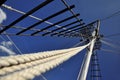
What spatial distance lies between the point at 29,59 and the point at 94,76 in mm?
16896

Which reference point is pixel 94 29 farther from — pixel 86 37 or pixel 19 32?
pixel 19 32

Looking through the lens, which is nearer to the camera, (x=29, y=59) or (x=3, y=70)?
(x=3, y=70)

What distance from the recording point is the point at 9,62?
12.6 ft

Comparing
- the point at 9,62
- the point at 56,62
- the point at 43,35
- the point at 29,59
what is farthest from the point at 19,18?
the point at 43,35

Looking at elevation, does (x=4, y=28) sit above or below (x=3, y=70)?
above

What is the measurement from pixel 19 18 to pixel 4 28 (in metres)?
1.15

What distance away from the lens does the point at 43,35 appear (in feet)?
44.1

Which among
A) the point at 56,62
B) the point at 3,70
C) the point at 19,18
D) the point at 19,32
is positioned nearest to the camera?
the point at 3,70

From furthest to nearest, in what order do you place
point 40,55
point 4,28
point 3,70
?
point 4,28
point 40,55
point 3,70

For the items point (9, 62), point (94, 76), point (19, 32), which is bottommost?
point (94, 76)

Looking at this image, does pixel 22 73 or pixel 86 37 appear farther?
pixel 86 37

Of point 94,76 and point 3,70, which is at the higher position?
Answer: point 3,70

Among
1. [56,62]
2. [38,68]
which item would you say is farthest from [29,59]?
[56,62]

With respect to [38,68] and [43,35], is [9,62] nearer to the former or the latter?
[38,68]
